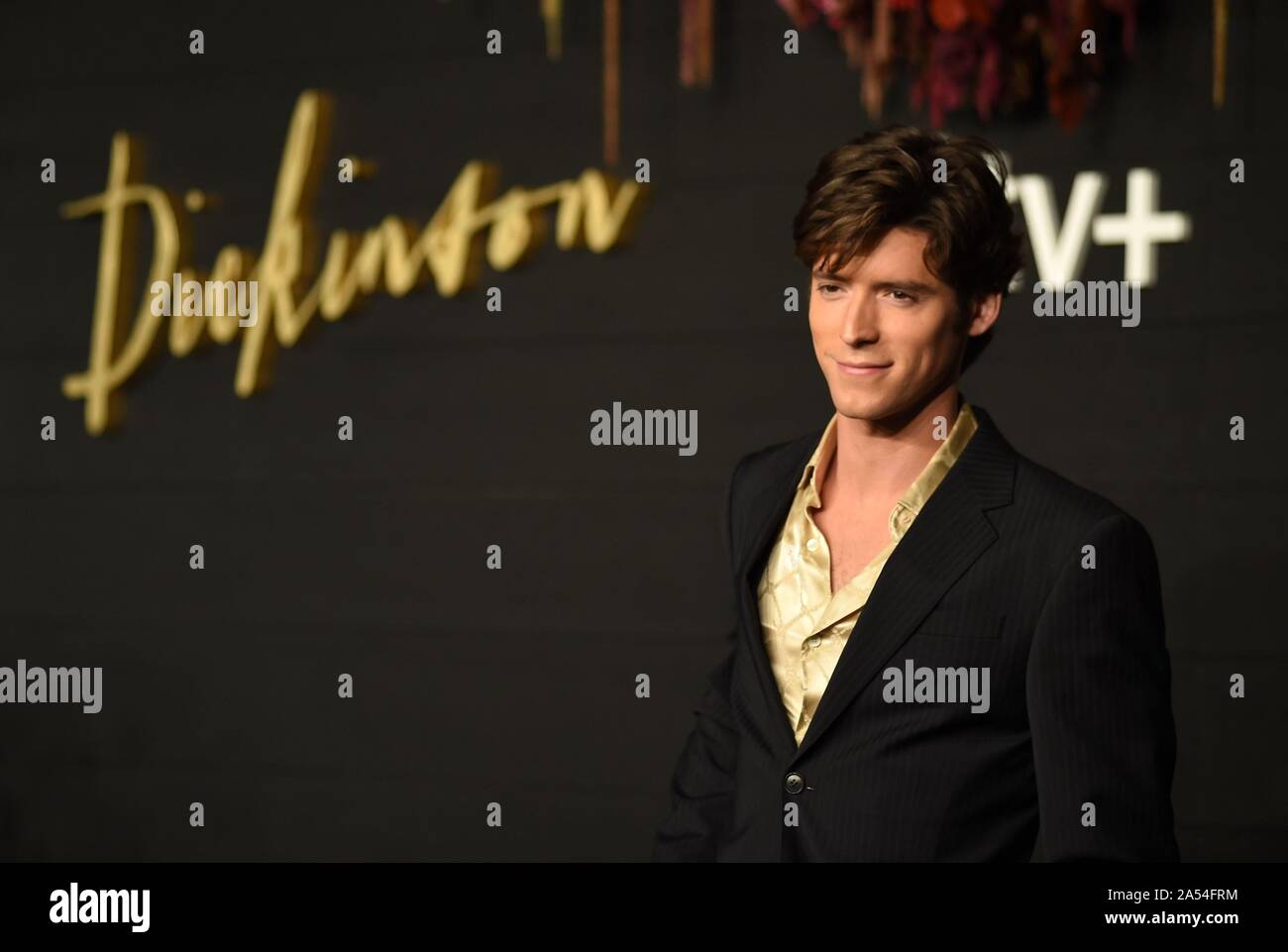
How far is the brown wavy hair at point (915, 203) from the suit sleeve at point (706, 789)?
54 cm

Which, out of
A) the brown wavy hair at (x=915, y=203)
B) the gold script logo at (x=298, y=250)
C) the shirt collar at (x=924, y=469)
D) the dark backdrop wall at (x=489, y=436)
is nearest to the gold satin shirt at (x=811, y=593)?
the shirt collar at (x=924, y=469)

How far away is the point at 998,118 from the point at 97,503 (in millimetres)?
2794

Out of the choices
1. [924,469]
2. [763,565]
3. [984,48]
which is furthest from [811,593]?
[984,48]

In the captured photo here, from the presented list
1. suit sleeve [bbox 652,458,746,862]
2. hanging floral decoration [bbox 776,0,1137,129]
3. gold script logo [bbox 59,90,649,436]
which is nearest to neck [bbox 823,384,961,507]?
suit sleeve [bbox 652,458,746,862]

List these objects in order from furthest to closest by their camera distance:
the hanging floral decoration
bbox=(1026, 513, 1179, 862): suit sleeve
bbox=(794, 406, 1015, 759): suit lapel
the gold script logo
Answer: the gold script logo < the hanging floral decoration < bbox=(794, 406, 1015, 759): suit lapel < bbox=(1026, 513, 1179, 862): suit sleeve

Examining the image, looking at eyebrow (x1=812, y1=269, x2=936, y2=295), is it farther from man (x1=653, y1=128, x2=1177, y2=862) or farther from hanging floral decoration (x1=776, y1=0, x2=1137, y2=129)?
hanging floral decoration (x1=776, y1=0, x2=1137, y2=129)

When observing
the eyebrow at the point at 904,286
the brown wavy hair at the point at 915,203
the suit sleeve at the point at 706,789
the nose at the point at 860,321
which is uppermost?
the brown wavy hair at the point at 915,203

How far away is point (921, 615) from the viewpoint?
1.96 metres

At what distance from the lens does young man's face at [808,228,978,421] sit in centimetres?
209

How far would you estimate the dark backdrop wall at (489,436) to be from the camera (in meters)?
3.48

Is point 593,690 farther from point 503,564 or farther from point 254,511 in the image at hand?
point 254,511

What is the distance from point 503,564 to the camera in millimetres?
4023

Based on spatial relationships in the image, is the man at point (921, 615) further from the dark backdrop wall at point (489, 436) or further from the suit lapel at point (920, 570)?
the dark backdrop wall at point (489, 436)
